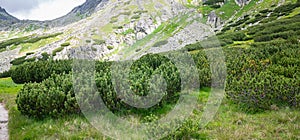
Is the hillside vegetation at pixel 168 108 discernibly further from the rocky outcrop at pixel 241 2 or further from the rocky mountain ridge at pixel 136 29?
the rocky outcrop at pixel 241 2

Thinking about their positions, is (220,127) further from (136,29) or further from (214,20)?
(136,29)

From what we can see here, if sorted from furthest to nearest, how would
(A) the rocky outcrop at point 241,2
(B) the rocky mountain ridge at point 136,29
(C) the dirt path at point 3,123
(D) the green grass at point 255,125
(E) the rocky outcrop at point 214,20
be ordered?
(A) the rocky outcrop at point 241,2, (E) the rocky outcrop at point 214,20, (B) the rocky mountain ridge at point 136,29, (C) the dirt path at point 3,123, (D) the green grass at point 255,125

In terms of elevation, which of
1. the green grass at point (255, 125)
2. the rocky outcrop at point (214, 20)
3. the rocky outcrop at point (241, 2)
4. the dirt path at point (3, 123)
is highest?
the dirt path at point (3, 123)

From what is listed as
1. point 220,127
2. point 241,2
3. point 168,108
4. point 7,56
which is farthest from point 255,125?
point 241,2

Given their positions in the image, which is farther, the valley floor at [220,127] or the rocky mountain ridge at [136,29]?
the rocky mountain ridge at [136,29]

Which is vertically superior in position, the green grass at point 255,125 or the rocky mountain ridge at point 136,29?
the green grass at point 255,125

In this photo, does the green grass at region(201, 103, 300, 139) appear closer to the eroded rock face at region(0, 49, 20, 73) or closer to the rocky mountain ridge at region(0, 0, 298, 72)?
the rocky mountain ridge at region(0, 0, 298, 72)

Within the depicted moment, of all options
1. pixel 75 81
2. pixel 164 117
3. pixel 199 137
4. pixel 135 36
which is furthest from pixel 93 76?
pixel 135 36

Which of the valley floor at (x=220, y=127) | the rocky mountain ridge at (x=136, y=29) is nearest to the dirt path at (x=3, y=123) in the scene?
the valley floor at (x=220, y=127)

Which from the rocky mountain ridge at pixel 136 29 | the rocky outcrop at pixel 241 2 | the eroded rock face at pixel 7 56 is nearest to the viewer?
the eroded rock face at pixel 7 56
